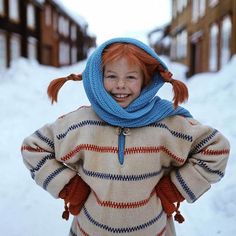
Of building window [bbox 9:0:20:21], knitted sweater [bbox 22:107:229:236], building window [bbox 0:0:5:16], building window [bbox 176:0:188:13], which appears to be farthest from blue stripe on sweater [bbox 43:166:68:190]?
building window [bbox 176:0:188:13]

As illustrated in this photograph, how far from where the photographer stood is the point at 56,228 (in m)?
3.36

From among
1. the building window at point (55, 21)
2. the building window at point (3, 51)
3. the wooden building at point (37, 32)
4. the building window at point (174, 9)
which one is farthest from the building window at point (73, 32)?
the building window at point (3, 51)

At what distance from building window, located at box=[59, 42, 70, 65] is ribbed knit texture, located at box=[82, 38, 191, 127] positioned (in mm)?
26129

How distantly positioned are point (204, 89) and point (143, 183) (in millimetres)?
9034

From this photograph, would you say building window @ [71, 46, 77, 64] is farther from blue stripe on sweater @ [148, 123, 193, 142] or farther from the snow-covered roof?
blue stripe on sweater @ [148, 123, 193, 142]

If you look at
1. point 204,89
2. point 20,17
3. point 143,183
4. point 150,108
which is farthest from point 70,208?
point 20,17

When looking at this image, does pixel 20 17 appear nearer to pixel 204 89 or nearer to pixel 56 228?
pixel 204 89

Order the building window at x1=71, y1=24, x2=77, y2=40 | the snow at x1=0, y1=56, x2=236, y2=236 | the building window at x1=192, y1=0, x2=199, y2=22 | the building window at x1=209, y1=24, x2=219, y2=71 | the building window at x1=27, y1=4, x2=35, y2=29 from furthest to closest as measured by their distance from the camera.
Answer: the building window at x1=71, y1=24, x2=77, y2=40
the building window at x1=27, y1=4, x2=35, y2=29
the building window at x1=192, y1=0, x2=199, y2=22
the building window at x1=209, y1=24, x2=219, y2=71
the snow at x1=0, y1=56, x2=236, y2=236

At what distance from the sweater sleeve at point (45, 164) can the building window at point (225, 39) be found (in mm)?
11444

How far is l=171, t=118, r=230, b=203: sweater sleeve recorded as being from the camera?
1.80m

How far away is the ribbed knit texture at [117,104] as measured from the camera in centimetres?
176

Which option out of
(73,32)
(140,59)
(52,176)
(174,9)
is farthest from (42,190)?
(73,32)

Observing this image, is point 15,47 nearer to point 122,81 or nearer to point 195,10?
point 195,10

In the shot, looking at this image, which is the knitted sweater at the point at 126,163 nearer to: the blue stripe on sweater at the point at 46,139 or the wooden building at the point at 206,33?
the blue stripe on sweater at the point at 46,139
